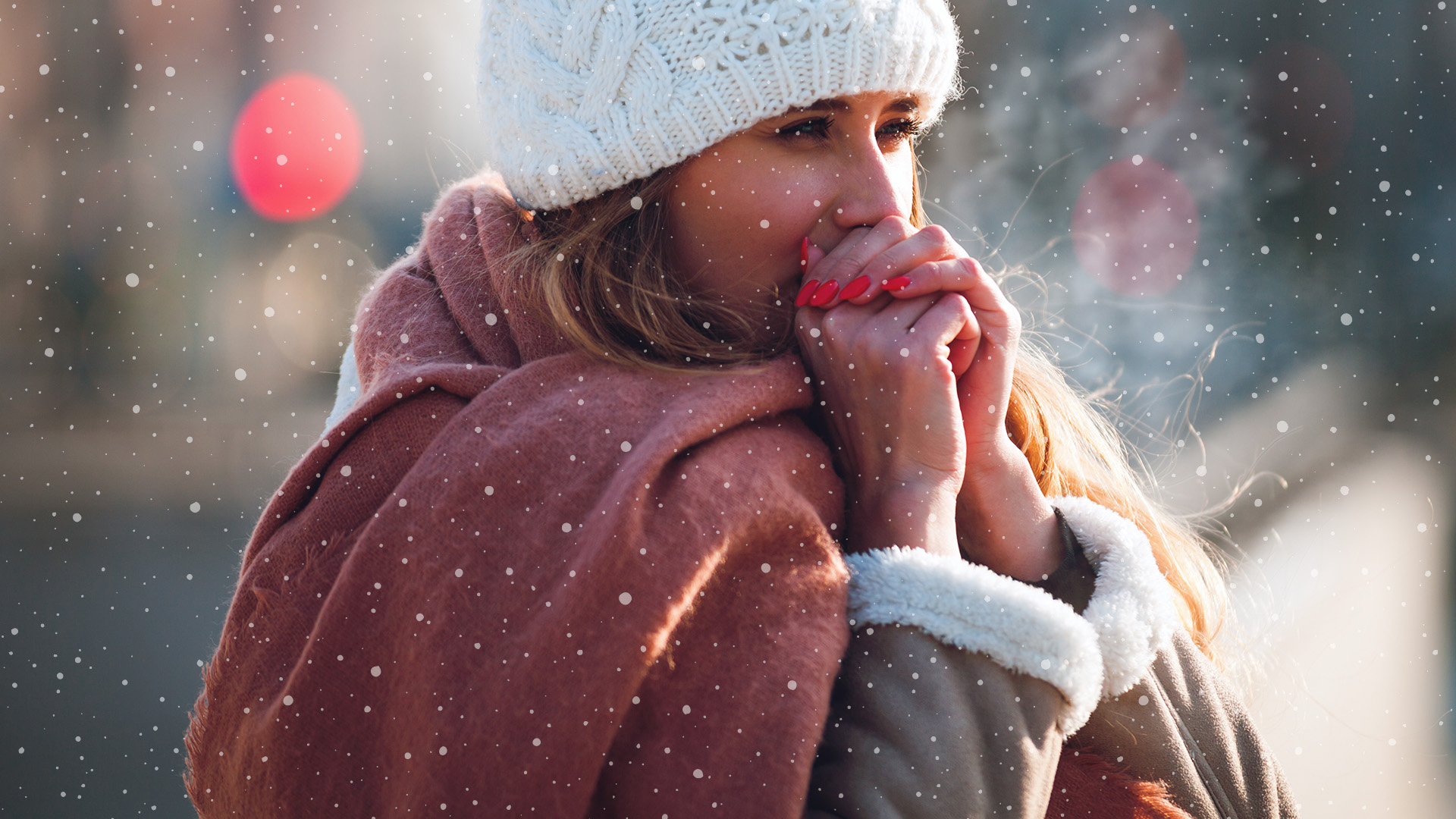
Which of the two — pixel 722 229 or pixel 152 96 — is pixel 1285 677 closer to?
pixel 722 229

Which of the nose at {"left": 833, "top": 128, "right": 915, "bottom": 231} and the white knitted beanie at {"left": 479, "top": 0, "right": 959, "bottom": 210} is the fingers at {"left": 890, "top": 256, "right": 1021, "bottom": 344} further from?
the white knitted beanie at {"left": 479, "top": 0, "right": 959, "bottom": 210}

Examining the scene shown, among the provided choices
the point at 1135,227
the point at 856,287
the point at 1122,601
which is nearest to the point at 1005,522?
the point at 1122,601

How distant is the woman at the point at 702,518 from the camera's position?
41.0 inches

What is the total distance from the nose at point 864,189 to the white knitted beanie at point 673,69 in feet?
0.31

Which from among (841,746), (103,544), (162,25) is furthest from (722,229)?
(162,25)

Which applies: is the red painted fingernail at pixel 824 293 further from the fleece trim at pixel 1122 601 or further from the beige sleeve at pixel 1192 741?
the beige sleeve at pixel 1192 741

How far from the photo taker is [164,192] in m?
13.7

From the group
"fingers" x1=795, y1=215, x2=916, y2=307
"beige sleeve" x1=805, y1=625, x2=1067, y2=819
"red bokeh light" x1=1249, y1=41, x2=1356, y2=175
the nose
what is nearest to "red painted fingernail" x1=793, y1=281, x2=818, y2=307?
"fingers" x1=795, y1=215, x2=916, y2=307

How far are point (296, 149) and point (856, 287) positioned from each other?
50.7 feet

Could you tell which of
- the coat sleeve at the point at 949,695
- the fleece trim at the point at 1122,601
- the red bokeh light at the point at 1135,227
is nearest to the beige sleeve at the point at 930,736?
the coat sleeve at the point at 949,695

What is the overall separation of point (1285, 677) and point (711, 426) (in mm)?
1836

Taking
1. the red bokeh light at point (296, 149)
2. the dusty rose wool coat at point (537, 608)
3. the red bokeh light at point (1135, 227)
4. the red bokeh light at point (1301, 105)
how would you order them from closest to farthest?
the dusty rose wool coat at point (537, 608), the red bokeh light at point (1135, 227), the red bokeh light at point (1301, 105), the red bokeh light at point (296, 149)

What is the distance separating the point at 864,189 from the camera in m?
1.41

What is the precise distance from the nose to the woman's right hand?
142mm
